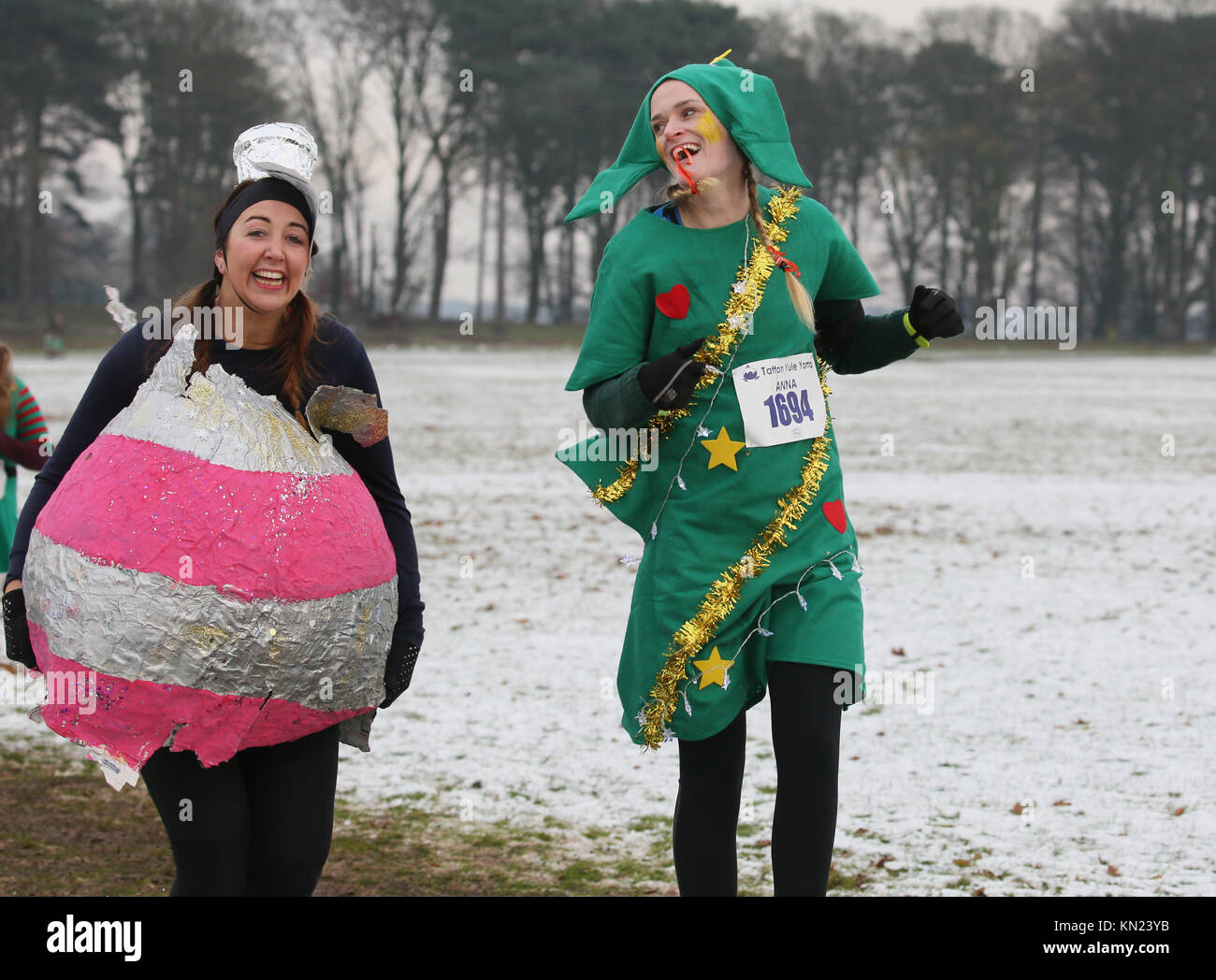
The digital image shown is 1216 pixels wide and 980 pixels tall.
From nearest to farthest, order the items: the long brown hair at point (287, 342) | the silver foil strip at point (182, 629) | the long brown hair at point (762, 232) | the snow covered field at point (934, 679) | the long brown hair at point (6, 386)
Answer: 1. the silver foil strip at point (182, 629)
2. the long brown hair at point (287, 342)
3. the long brown hair at point (762, 232)
4. the snow covered field at point (934, 679)
5. the long brown hair at point (6, 386)

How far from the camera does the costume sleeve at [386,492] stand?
286cm

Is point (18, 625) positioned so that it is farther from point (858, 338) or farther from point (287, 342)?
point (858, 338)

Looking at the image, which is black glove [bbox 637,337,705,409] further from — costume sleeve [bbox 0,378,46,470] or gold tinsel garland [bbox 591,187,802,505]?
costume sleeve [bbox 0,378,46,470]

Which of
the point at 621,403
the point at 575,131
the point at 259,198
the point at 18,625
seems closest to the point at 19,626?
the point at 18,625

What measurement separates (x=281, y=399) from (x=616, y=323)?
2.19ft

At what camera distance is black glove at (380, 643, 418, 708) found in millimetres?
2809

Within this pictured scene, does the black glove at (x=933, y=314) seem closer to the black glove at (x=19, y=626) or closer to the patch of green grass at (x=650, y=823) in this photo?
the black glove at (x=19, y=626)

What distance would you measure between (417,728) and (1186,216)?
186ft

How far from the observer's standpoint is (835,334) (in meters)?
3.28

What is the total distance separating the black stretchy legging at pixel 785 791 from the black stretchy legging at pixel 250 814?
28.5 inches

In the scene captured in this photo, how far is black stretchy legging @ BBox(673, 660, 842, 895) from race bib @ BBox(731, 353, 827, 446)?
455 millimetres

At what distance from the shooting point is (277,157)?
2850mm
